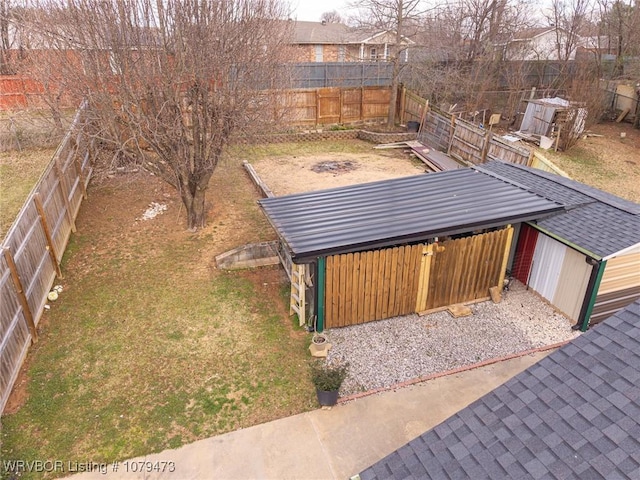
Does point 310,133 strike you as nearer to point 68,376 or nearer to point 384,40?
point 68,376

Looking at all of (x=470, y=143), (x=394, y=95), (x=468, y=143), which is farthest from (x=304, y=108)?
(x=470, y=143)

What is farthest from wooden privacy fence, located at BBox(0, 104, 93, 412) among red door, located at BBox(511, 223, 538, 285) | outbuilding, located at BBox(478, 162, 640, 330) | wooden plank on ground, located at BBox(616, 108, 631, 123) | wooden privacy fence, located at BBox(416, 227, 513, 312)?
wooden plank on ground, located at BBox(616, 108, 631, 123)

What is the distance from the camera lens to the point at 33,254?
8391mm

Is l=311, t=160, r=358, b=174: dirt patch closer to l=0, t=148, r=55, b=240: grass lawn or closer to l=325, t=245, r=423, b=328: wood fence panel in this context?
l=325, t=245, r=423, b=328: wood fence panel

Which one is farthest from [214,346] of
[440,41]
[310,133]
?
[440,41]

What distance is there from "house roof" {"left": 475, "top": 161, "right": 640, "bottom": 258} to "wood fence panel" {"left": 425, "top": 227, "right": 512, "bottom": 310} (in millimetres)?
1049

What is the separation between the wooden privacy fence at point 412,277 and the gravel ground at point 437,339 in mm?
284

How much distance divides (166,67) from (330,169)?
27.9 feet

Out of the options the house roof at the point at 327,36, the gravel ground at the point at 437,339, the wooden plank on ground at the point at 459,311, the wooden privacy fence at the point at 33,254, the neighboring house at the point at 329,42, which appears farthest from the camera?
the neighboring house at the point at 329,42

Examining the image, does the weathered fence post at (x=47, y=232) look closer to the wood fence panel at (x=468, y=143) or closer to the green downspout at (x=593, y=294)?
the green downspout at (x=593, y=294)

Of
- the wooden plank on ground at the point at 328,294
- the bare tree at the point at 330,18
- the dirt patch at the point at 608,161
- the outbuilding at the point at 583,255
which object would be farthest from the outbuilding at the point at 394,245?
the bare tree at the point at 330,18

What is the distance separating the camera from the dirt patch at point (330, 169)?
1537cm

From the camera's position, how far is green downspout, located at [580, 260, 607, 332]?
7.89 m

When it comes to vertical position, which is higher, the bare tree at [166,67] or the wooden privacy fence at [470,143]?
the bare tree at [166,67]
